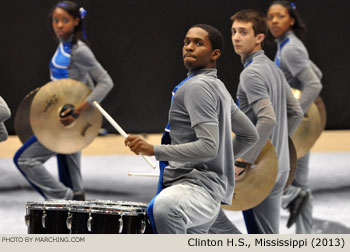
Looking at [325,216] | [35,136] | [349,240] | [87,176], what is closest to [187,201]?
[349,240]

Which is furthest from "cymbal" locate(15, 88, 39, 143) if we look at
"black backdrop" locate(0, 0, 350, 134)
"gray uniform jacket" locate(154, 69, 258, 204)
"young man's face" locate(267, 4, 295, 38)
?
"gray uniform jacket" locate(154, 69, 258, 204)

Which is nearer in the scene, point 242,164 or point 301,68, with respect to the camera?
point 242,164

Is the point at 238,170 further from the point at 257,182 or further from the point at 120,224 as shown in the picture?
the point at 120,224

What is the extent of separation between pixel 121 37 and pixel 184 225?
22.7 feet

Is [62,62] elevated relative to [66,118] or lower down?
elevated

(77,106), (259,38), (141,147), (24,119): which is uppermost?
(259,38)

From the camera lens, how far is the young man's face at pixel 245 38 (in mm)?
5559

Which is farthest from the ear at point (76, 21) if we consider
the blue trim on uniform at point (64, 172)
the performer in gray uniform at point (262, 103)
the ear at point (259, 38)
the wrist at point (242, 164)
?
the wrist at point (242, 164)

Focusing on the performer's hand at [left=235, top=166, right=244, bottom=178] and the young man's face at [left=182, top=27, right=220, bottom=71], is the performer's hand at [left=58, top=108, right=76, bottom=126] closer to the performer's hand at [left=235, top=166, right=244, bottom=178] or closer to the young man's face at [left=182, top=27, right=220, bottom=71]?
the performer's hand at [left=235, top=166, right=244, bottom=178]

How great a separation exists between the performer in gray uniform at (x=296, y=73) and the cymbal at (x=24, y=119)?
2.13 m

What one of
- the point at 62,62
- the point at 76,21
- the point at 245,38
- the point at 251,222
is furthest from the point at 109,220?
the point at 76,21

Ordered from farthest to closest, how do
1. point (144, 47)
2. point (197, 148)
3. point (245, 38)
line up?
1. point (144, 47)
2. point (245, 38)
3. point (197, 148)

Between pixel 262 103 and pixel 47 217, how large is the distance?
1.62 m

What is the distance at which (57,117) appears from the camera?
716 cm
